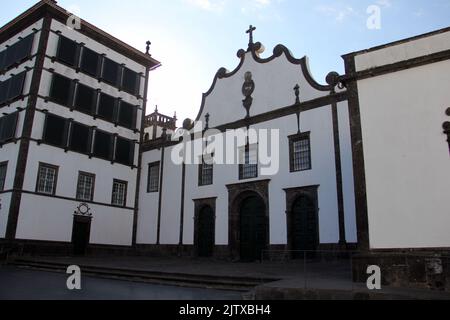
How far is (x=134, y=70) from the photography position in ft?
88.5

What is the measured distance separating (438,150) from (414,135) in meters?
0.68

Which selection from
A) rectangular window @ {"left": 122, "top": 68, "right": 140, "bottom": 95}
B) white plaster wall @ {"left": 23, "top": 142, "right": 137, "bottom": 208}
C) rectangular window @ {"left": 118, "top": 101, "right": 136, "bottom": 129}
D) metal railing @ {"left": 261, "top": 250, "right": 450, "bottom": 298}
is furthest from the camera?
rectangular window @ {"left": 122, "top": 68, "right": 140, "bottom": 95}

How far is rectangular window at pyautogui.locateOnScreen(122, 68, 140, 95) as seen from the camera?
86.1 ft

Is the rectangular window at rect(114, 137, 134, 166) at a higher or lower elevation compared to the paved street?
higher

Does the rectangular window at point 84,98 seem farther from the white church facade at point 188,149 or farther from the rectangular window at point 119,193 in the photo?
the rectangular window at point 119,193

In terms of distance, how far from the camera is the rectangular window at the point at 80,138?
22734 millimetres

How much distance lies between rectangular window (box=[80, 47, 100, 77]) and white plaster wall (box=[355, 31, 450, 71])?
57.2 feet

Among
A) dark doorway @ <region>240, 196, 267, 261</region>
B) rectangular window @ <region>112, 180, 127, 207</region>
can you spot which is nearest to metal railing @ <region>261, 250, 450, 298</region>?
dark doorway @ <region>240, 196, 267, 261</region>

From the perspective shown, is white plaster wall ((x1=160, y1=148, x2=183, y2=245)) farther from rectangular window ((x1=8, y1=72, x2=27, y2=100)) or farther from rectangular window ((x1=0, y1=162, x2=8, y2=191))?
rectangular window ((x1=8, y1=72, x2=27, y2=100))

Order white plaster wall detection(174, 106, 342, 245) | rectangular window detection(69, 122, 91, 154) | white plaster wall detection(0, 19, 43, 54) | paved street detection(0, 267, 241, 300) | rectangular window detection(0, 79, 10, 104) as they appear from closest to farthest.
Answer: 1. paved street detection(0, 267, 241, 300)
2. white plaster wall detection(174, 106, 342, 245)
3. white plaster wall detection(0, 19, 43, 54)
4. rectangular window detection(69, 122, 91, 154)
5. rectangular window detection(0, 79, 10, 104)

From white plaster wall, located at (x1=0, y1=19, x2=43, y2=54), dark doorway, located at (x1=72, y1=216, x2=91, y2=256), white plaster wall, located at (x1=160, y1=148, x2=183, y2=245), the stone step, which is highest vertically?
white plaster wall, located at (x1=0, y1=19, x2=43, y2=54)

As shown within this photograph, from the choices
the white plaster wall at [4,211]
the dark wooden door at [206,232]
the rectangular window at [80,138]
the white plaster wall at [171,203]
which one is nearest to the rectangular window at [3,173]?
the white plaster wall at [4,211]

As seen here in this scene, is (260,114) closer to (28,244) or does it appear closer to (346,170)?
(346,170)
